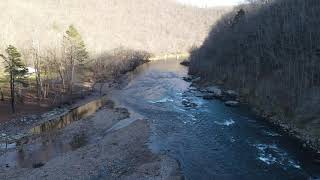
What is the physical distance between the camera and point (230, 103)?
6725 centimetres

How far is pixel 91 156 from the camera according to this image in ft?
140

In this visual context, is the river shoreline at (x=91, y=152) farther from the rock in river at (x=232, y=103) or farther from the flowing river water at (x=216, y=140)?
the rock in river at (x=232, y=103)

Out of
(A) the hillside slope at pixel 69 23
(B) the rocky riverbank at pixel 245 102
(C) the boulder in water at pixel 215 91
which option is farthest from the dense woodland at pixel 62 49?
(C) the boulder in water at pixel 215 91

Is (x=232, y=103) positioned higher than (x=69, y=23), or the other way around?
(x=69, y=23)

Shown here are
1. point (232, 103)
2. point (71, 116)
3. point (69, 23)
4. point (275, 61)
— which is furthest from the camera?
point (69, 23)

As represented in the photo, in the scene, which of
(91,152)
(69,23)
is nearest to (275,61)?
(91,152)

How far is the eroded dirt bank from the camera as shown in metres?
38.1

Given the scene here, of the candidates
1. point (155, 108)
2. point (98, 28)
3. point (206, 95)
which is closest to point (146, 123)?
point (155, 108)

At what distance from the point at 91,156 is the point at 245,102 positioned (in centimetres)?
3454

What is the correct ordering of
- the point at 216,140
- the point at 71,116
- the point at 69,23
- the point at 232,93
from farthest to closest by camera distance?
the point at 69,23
the point at 232,93
the point at 71,116
the point at 216,140

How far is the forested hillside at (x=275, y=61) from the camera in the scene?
181ft

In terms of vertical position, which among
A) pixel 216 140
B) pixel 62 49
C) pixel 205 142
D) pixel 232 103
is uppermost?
pixel 62 49

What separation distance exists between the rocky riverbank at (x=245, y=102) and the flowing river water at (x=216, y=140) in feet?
3.87

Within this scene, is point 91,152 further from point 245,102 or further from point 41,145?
point 245,102
